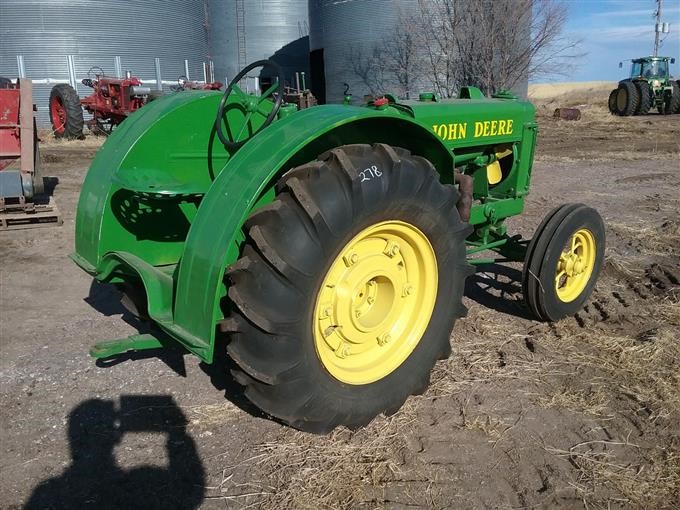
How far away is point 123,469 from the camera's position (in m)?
2.56

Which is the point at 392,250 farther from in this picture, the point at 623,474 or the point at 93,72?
the point at 93,72

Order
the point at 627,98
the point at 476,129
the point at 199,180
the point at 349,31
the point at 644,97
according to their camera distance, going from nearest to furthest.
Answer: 1. the point at 199,180
2. the point at 476,129
3. the point at 349,31
4. the point at 644,97
5. the point at 627,98

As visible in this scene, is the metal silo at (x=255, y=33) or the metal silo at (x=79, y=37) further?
the metal silo at (x=255, y=33)

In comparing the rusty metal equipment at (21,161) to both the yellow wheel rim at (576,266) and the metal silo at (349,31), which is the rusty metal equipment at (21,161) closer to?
the yellow wheel rim at (576,266)

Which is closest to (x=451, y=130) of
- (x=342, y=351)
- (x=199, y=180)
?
(x=199, y=180)

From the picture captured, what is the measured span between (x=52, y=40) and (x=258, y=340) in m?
20.3

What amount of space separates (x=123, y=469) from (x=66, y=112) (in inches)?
546

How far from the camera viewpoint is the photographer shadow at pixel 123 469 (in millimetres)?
2385

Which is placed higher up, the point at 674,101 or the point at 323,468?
the point at 674,101

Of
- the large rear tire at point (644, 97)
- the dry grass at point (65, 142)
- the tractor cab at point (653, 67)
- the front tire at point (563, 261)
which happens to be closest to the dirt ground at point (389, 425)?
the front tire at point (563, 261)

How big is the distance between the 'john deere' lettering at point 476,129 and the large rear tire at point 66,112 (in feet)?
42.6

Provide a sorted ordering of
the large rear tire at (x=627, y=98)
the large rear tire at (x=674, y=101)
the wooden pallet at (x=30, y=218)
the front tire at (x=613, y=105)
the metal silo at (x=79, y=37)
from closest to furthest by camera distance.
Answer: the wooden pallet at (x=30, y=218) < the metal silo at (x=79, y=37) < the large rear tire at (x=627, y=98) < the large rear tire at (x=674, y=101) < the front tire at (x=613, y=105)

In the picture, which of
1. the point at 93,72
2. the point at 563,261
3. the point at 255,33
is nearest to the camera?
the point at 563,261

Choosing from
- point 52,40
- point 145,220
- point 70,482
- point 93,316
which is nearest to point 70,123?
point 52,40
